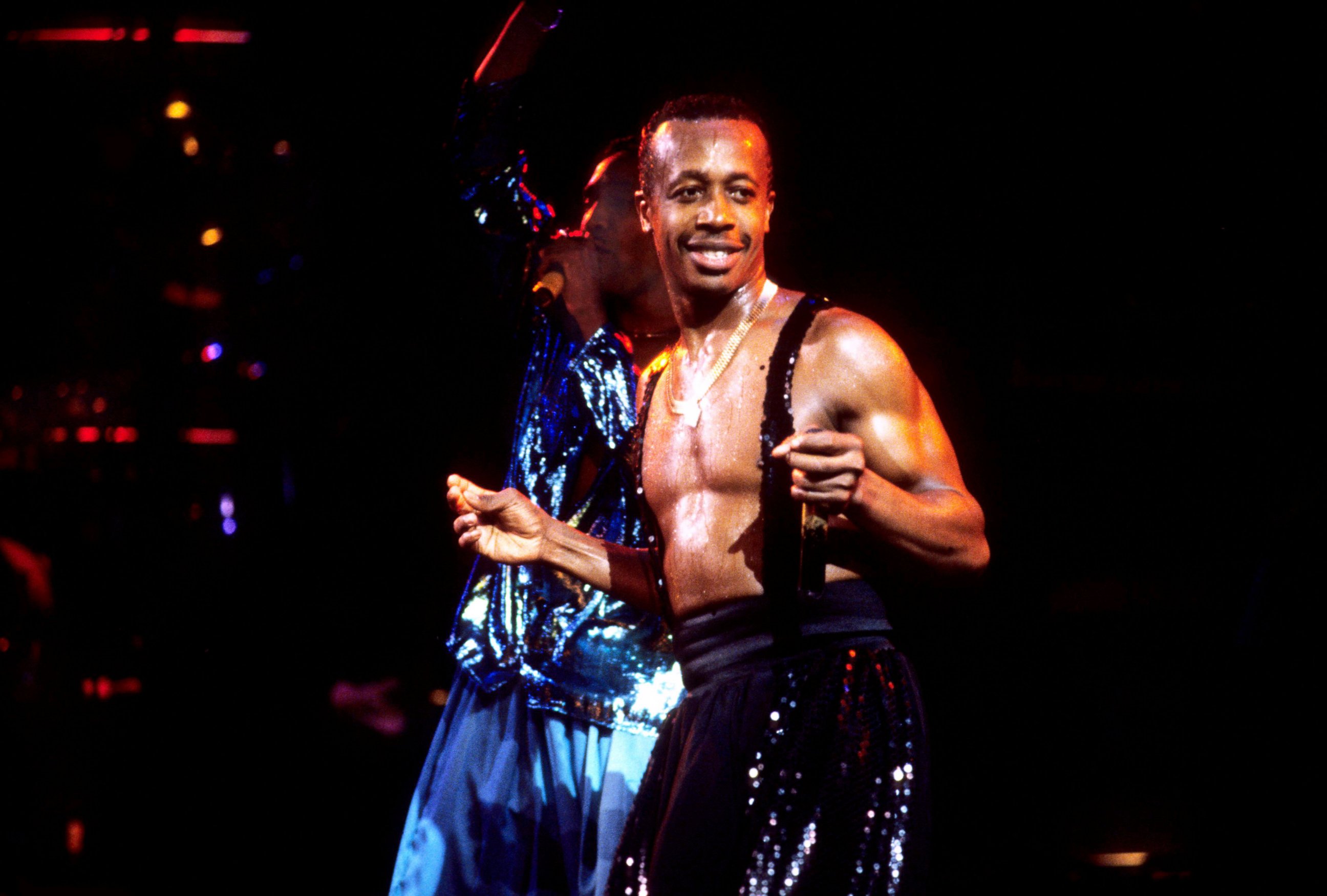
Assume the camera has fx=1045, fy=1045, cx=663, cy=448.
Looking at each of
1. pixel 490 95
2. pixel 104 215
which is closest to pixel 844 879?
pixel 490 95

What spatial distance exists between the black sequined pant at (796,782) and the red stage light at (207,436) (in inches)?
124

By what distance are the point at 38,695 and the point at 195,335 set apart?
1.63 m

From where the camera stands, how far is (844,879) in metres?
1.66

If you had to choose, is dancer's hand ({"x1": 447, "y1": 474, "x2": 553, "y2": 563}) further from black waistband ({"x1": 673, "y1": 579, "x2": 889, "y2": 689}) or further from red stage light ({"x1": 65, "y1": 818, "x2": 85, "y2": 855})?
red stage light ({"x1": 65, "y1": 818, "x2": 85, "y2": 855})

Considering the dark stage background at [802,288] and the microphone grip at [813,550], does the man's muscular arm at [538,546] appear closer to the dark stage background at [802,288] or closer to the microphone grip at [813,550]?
the microphone grip at [813,550]

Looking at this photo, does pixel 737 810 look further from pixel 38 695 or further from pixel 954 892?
pixel 38 695

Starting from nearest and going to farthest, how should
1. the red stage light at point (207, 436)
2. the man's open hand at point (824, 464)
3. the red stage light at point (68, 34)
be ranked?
the man's open hand at point (824, 464), the red stage light at point (68, 34), the red stage light at point (207, 436)

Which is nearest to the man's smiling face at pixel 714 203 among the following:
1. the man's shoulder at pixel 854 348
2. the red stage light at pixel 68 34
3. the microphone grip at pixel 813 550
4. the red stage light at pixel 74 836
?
the man's shoulder at pixel 854 348

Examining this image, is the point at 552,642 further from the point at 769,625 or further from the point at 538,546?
the point at 769,625

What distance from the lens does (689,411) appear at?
203cm

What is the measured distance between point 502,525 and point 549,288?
954 mm

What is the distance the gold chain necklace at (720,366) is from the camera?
2023 millimetres

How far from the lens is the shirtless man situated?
1.67 metres

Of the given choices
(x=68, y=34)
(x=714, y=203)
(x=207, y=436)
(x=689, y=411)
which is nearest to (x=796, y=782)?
(x=689, y=411)
